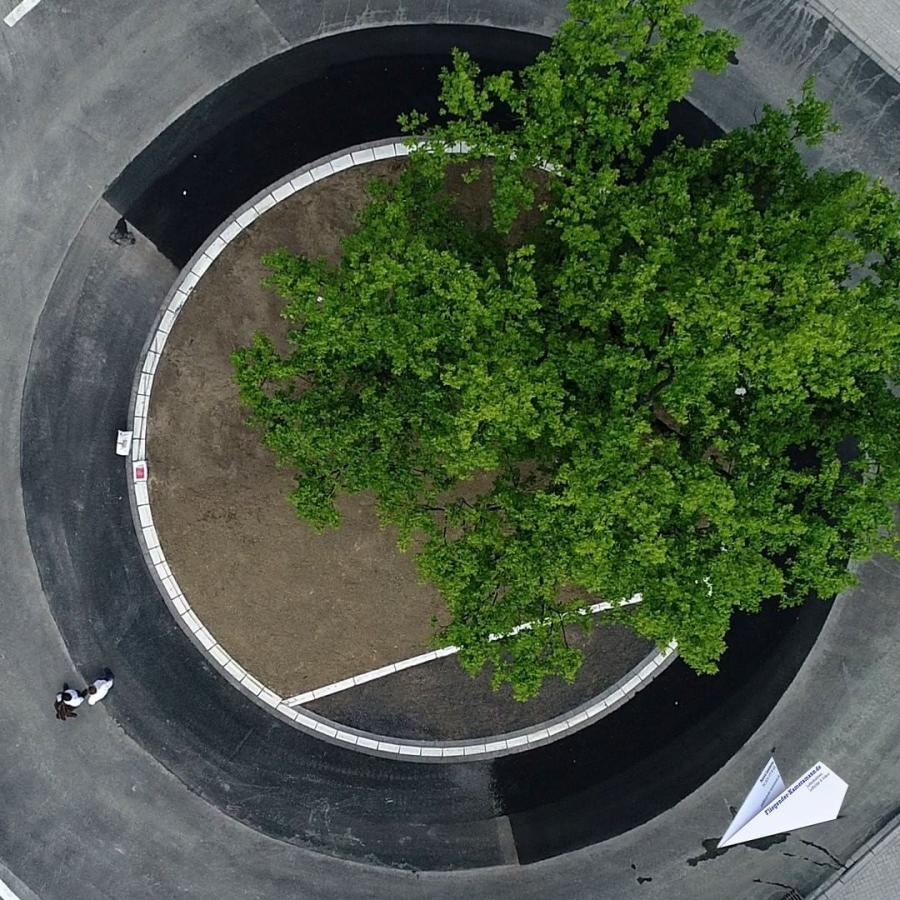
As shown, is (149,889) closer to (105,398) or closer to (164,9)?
(105,398)

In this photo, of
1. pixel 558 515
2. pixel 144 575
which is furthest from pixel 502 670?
pixel 144 575

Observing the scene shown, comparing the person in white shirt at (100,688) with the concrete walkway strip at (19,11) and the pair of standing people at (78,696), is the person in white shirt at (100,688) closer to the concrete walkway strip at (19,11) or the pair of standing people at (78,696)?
the pair of standing people at (78,696)

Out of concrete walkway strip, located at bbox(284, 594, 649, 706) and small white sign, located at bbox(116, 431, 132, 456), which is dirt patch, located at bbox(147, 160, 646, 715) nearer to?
concrete walkway strip, located at bbox(284, 594, 649, 706)

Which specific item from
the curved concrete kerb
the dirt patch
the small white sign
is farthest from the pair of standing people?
the small white sign

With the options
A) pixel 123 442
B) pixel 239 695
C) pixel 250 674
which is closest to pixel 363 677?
pixel 250 674

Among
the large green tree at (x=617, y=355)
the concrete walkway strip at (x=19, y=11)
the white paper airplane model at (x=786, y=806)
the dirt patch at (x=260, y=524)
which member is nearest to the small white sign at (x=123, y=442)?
the dirt patch at (x=260, y=524)

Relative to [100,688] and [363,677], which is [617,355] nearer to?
[363,677]
